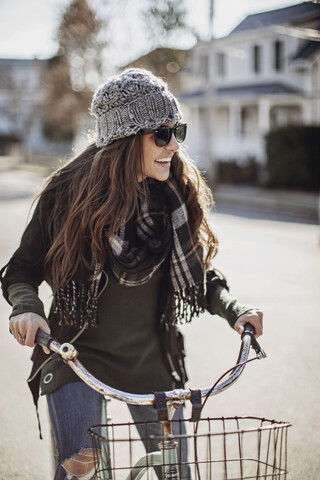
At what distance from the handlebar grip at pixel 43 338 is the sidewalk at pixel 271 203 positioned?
13041mm

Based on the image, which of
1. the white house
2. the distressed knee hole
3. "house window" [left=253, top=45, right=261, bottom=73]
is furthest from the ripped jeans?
"house window" [left=253, top=45, right=261, bottom=73]

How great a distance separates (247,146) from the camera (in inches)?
1220

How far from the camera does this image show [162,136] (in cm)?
240

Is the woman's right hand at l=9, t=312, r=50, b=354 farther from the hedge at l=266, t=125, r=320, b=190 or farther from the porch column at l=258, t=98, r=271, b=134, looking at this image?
the porch column at l=258, t=98, r=271, b=134

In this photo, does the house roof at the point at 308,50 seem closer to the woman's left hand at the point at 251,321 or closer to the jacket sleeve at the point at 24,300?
the woman's left hand at the point at 251,321

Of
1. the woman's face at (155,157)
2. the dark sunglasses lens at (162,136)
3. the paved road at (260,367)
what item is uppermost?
the dark sunglasses lens at (162,136)

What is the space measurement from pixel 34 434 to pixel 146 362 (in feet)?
6.53

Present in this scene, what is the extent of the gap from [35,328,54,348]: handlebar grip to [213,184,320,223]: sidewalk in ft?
42.8

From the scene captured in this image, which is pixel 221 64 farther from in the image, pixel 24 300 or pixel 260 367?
pixel 24 300

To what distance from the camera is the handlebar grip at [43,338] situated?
196cm

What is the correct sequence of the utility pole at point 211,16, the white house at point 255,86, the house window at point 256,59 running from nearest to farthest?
the utility pole at point 211,16
the white house at point 255,86
the house window at point 256,59

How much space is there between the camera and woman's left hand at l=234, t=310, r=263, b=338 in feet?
7.34

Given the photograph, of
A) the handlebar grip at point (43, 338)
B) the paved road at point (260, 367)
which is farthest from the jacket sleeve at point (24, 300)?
the paved road at point (260, 367)

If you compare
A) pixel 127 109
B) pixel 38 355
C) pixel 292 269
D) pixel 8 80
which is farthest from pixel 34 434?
pixel 8 80
